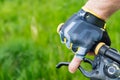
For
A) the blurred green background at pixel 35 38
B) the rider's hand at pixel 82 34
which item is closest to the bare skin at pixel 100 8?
the rider's hand at pixel 82 34

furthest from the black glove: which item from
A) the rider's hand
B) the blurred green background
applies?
the blurred green background

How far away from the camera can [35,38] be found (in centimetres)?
512

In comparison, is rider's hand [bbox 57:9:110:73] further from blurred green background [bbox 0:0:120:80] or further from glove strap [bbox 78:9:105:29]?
blurred green background [bbox 0:0:120:80]

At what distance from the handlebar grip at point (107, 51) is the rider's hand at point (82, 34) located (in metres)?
0.04

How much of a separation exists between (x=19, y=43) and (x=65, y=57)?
0.85m

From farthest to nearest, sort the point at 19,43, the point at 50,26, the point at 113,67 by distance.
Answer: the point at 50,26 < the point at 19,43 < the point at 113,67

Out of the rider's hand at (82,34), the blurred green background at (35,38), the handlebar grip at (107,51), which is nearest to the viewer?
the handlebar grip at (107,51)

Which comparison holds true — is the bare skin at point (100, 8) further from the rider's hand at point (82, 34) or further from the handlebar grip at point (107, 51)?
the handlebar grip at point (107, 51)

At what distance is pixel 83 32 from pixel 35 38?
2.31m

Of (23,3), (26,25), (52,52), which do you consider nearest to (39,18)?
(26,25)

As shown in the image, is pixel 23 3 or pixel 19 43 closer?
pixel 19 43

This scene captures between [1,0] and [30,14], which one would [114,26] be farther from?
[1,0]

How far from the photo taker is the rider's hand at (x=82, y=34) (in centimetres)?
283

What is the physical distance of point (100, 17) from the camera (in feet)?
9.50
